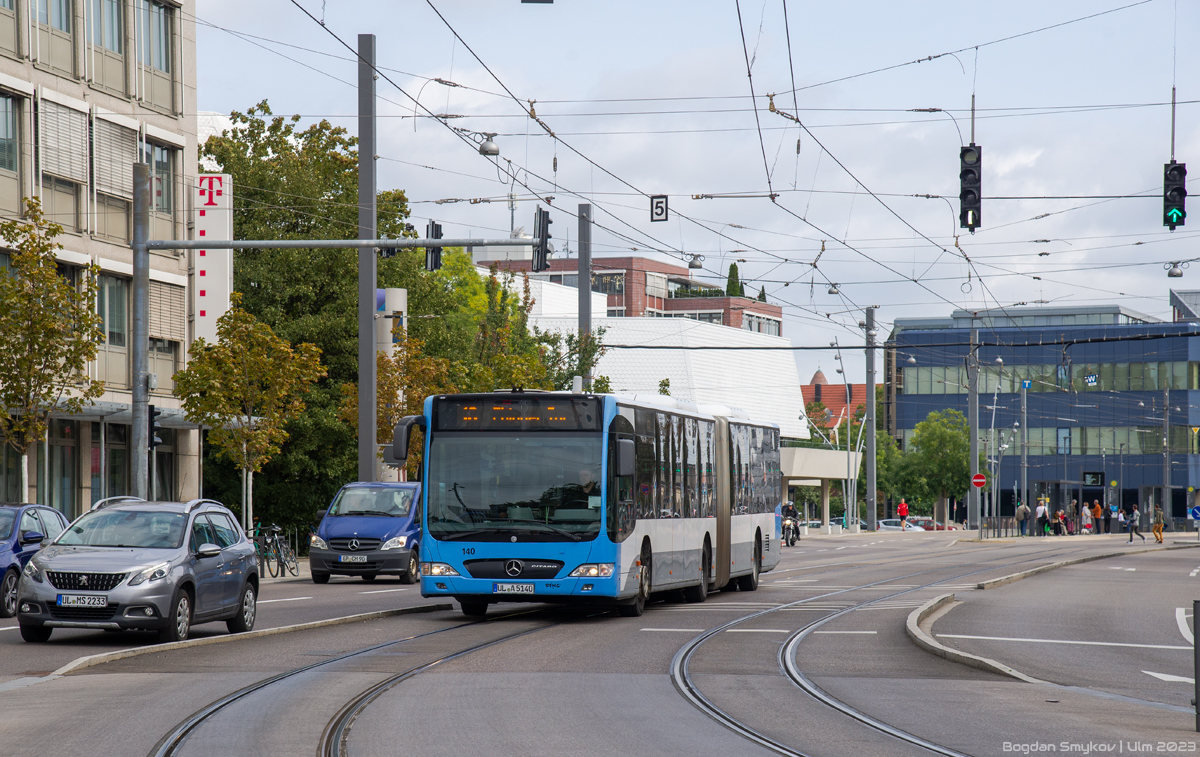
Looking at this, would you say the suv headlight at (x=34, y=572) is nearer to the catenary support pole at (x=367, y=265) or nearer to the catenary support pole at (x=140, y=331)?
the catenary support pole at (x=140, y=331)

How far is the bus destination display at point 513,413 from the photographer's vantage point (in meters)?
20.3

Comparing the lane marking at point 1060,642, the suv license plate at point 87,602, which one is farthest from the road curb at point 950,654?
the suv license plate at point 87,602

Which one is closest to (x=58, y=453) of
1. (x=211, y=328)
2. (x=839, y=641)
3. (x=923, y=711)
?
(x=211, y=328)

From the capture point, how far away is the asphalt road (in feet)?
33.2

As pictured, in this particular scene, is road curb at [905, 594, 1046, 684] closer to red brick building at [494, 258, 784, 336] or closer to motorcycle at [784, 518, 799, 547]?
motorcycle at [784, 518, 799, 547]

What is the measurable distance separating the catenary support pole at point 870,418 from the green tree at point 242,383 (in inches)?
1216

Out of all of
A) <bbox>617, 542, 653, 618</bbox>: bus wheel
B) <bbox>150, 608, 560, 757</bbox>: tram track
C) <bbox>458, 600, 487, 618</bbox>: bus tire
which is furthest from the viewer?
<bbox>458, 600, 487, 618</bbox>: bus tire

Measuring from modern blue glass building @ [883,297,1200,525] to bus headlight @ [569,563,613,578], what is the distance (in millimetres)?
91141

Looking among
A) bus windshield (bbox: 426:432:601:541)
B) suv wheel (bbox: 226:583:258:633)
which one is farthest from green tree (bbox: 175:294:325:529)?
suv wheel (bbox: 226:583:258:633)

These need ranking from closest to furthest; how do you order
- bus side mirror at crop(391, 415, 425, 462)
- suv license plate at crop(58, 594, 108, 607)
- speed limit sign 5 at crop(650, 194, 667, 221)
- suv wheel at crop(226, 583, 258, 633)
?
1. suv license plate at crop(58, 594, 108, 607)
2. suv wheel at crop(226, 583, 258, 633)
3. bus side mirror at crop(391, 415, 425, 462)
4. speed limit sign 5 at crop(650, 194, 667, 221)

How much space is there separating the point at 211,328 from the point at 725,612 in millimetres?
21073

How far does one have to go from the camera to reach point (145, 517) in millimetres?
17578

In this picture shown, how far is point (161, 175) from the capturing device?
40281mm

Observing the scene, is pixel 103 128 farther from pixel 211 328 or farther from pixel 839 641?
pixel 839 641
